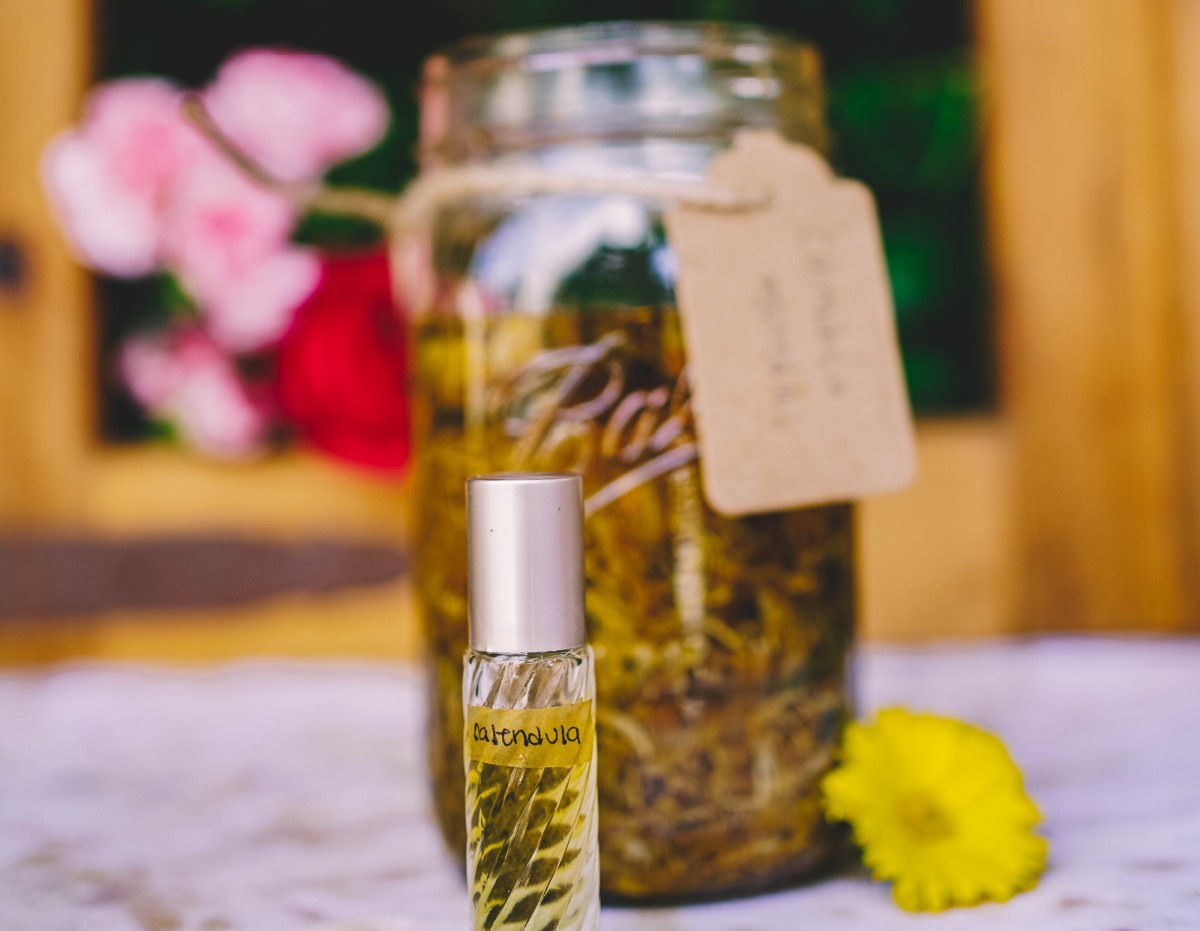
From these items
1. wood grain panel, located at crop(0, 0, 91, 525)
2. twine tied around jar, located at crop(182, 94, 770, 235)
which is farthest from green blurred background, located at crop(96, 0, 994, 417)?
twine tied around jar, located at crop(182, 94, 770, 235)

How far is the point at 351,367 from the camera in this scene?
35.6 inches

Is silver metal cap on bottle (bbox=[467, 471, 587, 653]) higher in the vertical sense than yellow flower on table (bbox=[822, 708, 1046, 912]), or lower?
higher

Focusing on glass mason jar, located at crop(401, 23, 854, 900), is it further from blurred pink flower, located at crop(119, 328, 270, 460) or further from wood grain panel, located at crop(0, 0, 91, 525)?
wood grain panel, located at crop(0, 0, 91, 525)

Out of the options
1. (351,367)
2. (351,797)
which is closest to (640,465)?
(351,797)

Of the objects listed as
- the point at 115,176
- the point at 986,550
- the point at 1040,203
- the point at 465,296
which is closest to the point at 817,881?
the point at 465,296

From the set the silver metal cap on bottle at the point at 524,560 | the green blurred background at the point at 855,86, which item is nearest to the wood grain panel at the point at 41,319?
the green blurred background at the point at 855,86

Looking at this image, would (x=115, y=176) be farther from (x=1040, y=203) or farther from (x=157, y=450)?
(x=1040, y=203)

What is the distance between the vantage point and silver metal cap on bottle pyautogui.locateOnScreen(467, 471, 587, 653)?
0.42m

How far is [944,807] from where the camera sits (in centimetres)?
53

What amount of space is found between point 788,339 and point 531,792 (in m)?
0.23

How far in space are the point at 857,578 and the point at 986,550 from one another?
0.43 m

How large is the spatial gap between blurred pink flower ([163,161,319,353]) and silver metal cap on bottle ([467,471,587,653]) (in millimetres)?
574

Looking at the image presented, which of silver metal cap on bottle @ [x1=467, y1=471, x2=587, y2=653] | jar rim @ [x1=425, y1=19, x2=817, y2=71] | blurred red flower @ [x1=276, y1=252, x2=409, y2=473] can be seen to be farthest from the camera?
blurred red flower @ [x1=276, y1=252, x2=409, y2=473]

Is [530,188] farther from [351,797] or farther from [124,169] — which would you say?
[124,169]
